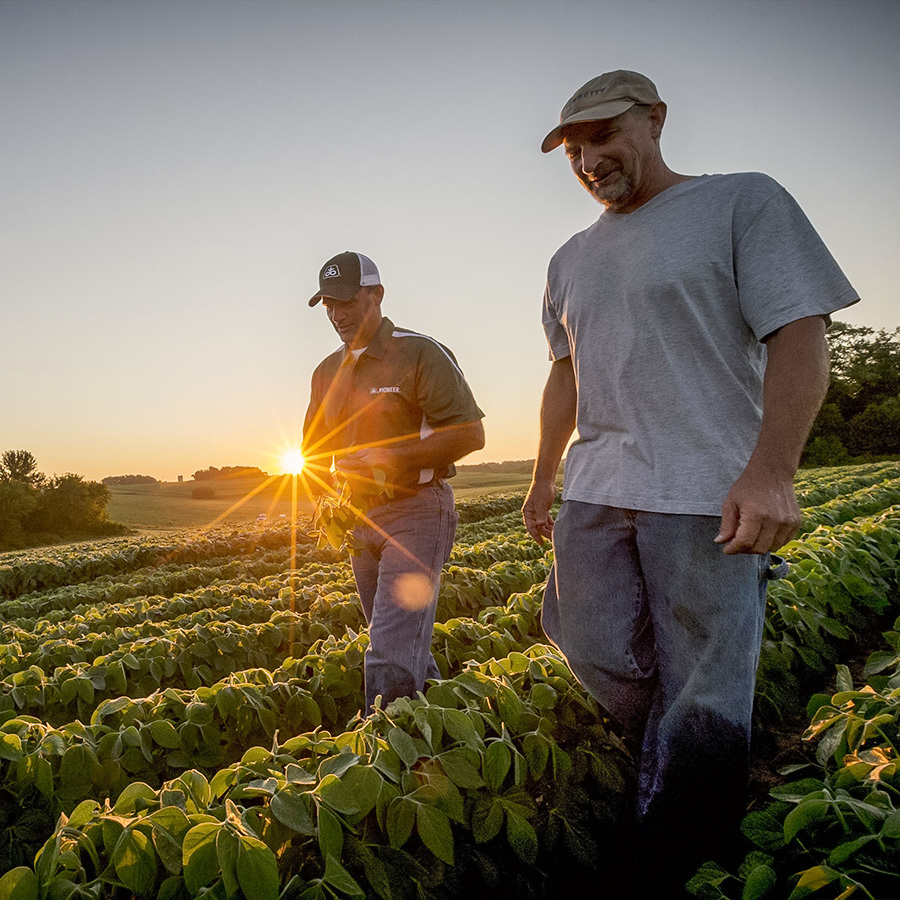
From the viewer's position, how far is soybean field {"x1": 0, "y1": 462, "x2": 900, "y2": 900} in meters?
1.33

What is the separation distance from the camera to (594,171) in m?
1.76

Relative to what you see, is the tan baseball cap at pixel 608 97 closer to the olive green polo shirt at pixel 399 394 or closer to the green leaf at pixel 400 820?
the olive green polo shirt at pixel 399 394

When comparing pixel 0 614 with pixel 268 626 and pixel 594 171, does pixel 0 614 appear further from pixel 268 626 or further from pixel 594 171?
pixel 594 171

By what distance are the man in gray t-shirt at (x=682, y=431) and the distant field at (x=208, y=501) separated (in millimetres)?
28002

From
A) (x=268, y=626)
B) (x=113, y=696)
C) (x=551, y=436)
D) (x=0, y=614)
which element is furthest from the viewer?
(x=0, y=614)

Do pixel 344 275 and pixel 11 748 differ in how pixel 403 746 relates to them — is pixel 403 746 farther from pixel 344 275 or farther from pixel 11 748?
pixel 344 275

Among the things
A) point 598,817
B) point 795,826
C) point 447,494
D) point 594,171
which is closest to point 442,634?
point 447,494

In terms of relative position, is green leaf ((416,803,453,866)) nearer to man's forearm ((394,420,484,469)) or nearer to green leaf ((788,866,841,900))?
green leaf ((788,866,841,900))

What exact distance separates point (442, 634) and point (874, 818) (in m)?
2.15

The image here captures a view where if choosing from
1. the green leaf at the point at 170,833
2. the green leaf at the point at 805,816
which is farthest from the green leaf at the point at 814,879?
the green leaf at the point at 170,833

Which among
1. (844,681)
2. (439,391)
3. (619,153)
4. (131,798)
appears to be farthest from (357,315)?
(844,681)

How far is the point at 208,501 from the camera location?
47.2 metres

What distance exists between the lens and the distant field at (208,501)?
35875 millimetres

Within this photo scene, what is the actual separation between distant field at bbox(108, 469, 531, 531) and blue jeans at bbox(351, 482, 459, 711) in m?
27.1
